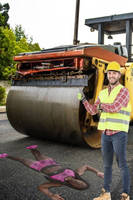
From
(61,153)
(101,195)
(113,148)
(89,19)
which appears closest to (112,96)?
(113,148)

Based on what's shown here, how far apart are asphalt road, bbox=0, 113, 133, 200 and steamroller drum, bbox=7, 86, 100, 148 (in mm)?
209

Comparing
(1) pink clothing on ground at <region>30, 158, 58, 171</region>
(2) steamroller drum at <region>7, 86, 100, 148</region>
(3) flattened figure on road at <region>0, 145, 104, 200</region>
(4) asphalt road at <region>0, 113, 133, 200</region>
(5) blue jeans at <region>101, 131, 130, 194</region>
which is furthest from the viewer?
(2) steamroller drum at <region>7, 86, 100, 148</region>

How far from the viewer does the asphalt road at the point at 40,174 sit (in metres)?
2.88

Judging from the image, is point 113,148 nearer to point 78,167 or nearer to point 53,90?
point 78,167

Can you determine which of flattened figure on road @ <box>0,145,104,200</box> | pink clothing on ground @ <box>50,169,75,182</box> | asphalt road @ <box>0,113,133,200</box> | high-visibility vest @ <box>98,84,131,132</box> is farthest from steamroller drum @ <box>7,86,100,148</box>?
high-visibility vest @ <box>98,84,131,132</box>

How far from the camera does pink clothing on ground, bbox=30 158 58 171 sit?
383 centimetres

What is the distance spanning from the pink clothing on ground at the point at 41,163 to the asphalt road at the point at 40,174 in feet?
0.40

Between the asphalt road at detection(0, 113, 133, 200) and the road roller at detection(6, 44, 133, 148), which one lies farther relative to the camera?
the road roller at detection(6, 44, 133, 148)

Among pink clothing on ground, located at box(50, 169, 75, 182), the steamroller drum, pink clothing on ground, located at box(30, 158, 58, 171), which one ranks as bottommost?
pink clothing on ground, located at box(30, 158, 58, 171)

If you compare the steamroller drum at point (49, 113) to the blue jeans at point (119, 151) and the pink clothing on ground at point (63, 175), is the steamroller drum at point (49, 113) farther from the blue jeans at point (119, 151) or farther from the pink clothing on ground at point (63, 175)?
the blue jeans at point (119, 151)

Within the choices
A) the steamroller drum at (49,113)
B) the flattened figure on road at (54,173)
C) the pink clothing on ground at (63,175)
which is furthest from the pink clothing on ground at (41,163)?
the steamroller drum at (49,113)

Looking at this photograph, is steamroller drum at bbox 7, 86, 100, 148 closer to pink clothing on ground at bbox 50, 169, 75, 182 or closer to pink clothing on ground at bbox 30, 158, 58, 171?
pink clothing on ground at bbox 30, 158, 58, 171

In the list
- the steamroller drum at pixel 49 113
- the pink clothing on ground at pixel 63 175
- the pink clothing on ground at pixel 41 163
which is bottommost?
the pink clothing on ground at pixel 41 163

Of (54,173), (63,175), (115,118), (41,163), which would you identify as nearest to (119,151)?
(115,118)
